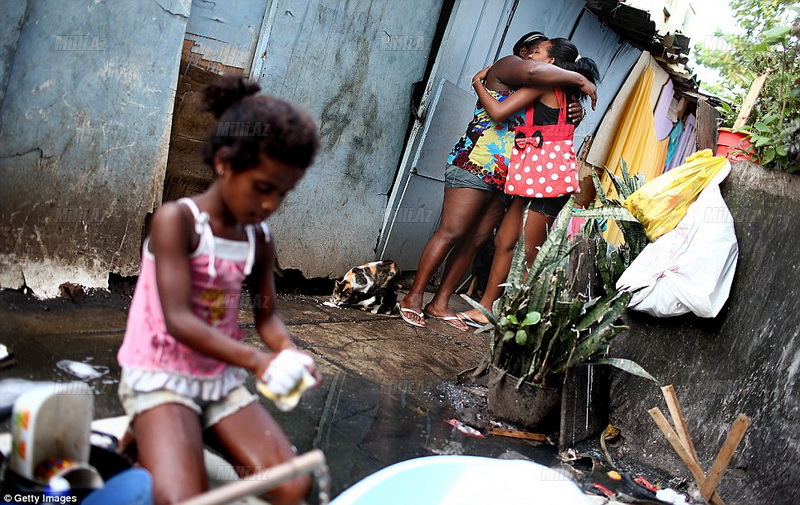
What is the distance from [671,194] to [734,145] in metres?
0.55

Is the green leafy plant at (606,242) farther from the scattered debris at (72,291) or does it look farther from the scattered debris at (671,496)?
the scattered debris at (72,291)

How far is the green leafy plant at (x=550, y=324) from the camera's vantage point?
3395 millimetres

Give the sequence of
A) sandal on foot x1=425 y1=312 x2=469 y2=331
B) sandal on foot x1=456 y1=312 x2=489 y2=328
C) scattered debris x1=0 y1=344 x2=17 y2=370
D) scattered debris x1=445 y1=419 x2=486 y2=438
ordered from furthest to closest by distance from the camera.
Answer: sandal on foot x1=456 y1=312 x2=489 y2=328, sandal on foot x1=425 y1=312 x2=469 y2=331, scattered debris x1=445 y1=419 x2=486 y2=438, scattered debris x1=0 y1=344 x2=17 y2=370

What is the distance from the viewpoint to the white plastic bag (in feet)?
11.2

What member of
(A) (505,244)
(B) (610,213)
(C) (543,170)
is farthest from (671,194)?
(A) (505,244)

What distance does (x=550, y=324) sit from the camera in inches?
133

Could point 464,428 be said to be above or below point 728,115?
below

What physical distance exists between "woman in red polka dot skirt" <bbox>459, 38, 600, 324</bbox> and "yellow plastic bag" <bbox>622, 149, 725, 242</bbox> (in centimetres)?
108

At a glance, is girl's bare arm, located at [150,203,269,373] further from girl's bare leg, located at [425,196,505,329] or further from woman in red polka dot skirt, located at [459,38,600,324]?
girl's bare leg, located at [425,196,505,329]

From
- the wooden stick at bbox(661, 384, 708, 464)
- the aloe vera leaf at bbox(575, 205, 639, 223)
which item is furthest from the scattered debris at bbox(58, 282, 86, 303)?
the wooden stick at bbox(661, 384, 708, 464)

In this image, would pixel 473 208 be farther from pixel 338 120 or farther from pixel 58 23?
pixel 58 23

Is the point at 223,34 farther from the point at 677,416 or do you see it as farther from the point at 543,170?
the point at 677,416

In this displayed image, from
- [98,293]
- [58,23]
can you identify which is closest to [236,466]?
[98,293]

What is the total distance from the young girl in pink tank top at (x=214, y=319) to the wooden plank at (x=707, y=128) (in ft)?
10.2
